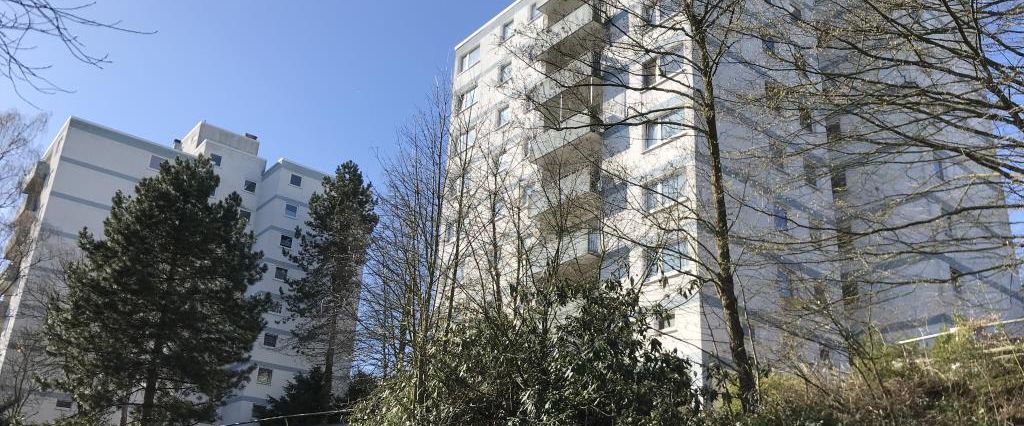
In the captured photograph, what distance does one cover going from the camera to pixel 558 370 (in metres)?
7.92

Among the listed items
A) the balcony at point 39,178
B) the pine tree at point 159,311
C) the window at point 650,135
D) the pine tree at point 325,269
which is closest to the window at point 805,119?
the window at point 650,135

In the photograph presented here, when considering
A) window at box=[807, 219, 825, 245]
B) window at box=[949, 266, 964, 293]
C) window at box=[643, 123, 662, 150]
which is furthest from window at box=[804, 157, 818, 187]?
window at box=[643, 123, 662, 150]

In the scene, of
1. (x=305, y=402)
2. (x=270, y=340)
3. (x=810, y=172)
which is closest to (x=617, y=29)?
(x=810, y=172)

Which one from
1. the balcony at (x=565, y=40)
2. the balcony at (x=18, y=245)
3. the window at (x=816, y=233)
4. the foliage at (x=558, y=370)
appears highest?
the balcony at (x=18, y=245)

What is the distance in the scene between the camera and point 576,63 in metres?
11.8

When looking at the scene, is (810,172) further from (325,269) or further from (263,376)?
(263,376)

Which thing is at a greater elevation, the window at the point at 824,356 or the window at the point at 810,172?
the window at the point at 810,172

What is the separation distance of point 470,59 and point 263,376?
2227 centimetres

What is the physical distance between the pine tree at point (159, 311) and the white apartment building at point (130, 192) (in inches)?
450

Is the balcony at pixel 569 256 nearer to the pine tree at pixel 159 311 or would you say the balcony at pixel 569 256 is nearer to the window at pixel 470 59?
the pine tree at pixel 159 311

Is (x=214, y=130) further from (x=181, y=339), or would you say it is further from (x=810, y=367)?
(x=810, y=367)

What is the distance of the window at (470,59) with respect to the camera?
33.5 meters

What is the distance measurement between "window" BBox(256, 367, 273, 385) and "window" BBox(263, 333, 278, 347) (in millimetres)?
1475

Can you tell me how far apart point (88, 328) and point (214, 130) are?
Answer: 2903 centimetres
